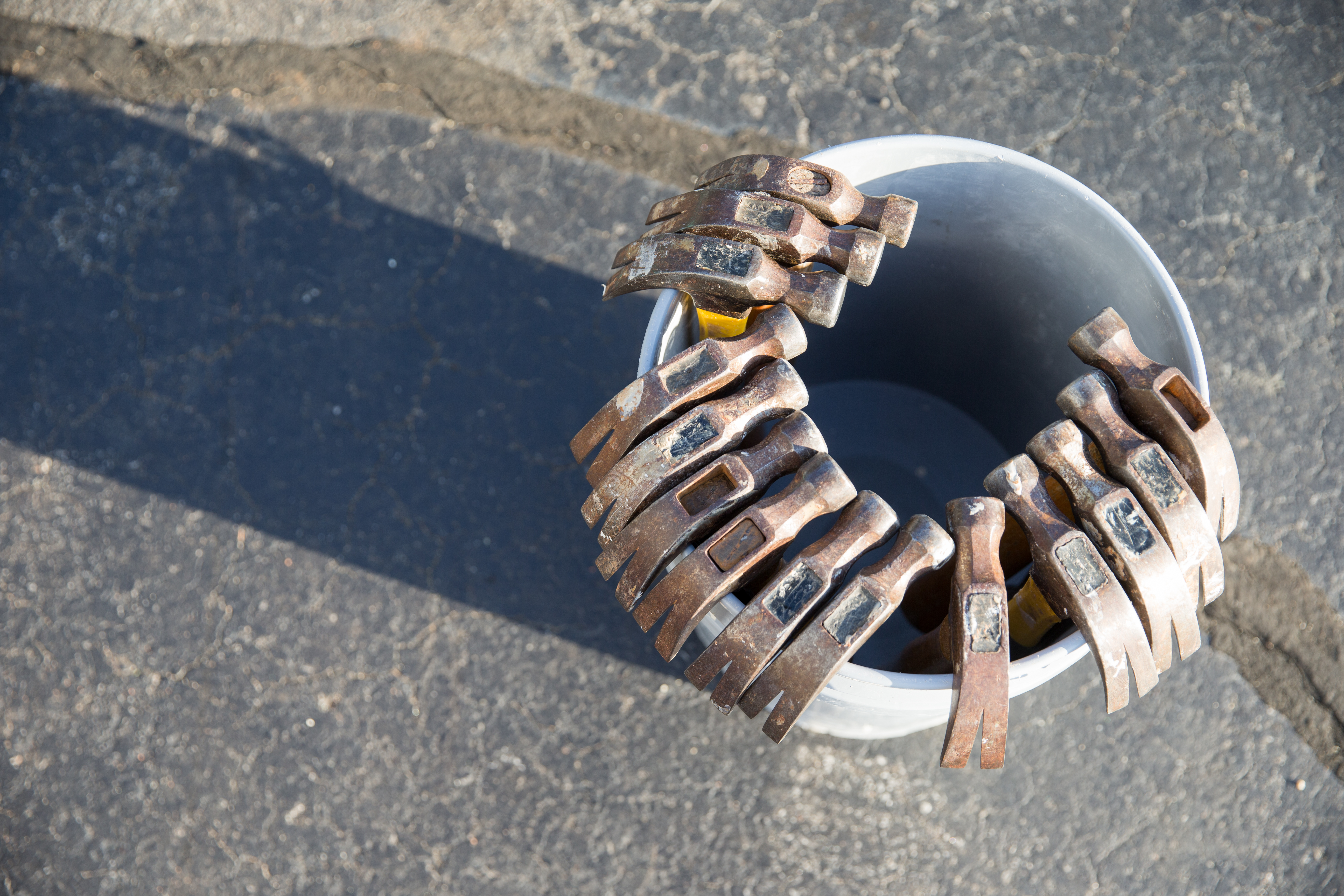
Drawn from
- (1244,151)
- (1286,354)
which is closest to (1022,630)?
(1286,354)

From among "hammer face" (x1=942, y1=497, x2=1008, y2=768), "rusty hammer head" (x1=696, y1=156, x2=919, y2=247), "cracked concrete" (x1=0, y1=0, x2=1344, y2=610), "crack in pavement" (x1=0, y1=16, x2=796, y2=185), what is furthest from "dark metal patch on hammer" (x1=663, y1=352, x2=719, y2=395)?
"cracked concrete" (x1=0, y1=0, x2=1344, y2=610)

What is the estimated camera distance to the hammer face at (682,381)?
3.93ft

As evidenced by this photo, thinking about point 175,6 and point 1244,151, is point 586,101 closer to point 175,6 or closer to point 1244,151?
point 175,6

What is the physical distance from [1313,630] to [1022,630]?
1003 millimetres

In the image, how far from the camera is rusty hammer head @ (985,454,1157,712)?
3.68 ft

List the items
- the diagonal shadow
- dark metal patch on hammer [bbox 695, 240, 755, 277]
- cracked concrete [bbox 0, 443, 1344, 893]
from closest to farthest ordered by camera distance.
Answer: dark metal patch on hammer [bbox 695, 240, 755, 277], cracked concrete [bbox 0, 443, 1344, 893], the diagonal shadow

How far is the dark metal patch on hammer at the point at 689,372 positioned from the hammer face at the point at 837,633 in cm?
34

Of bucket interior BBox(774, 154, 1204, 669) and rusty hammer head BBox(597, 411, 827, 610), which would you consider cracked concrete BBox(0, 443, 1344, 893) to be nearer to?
bucket interior BBox(774, 154, 1204, 669)

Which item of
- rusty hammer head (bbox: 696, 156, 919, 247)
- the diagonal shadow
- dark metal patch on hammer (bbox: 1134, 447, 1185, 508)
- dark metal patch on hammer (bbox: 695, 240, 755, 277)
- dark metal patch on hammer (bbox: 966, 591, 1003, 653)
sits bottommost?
the diagonal shadow

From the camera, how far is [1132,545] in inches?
45.1

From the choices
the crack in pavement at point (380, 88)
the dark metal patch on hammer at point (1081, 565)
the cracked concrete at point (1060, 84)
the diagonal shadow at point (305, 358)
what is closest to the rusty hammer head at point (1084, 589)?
the dark metal patch on hammer at point (1081, 565)

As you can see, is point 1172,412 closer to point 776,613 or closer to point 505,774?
point 776,613

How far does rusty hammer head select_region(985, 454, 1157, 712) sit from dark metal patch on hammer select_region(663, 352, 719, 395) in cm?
43

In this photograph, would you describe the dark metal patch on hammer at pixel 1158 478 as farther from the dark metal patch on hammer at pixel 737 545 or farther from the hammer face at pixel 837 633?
the dark metal patch on hammer at pixel 737 545
